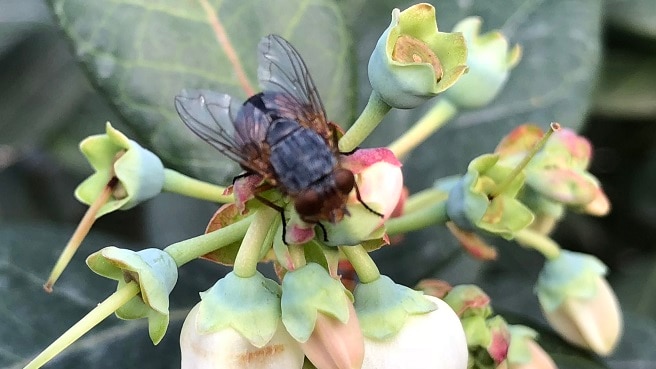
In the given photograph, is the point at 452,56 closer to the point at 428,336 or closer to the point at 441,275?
the point at 428,336

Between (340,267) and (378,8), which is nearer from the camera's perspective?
(340,267)

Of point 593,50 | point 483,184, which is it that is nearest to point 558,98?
point 593,50

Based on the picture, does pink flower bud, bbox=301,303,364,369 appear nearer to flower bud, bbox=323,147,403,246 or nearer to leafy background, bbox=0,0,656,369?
flower bud, bbox=323,147,403,246

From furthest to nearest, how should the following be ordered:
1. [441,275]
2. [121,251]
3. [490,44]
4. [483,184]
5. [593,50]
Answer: [441,275]
[593,50]
[490,44]
[483,184]
[121,251]

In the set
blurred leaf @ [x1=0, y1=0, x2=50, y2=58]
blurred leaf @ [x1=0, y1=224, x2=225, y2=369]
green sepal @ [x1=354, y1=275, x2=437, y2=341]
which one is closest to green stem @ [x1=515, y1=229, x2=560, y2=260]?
green sepal @ [x1=354, y1=275, x2=437, y2=341]

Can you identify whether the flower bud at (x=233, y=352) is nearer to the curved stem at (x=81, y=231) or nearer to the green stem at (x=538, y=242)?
the curved stem at (x=81, y=231)

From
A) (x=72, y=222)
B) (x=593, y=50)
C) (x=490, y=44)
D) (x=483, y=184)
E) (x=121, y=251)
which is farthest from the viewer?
(x=72, y=222)
